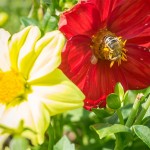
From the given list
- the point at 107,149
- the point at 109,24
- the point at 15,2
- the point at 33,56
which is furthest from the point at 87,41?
the point at 15,2

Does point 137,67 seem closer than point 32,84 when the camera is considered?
No

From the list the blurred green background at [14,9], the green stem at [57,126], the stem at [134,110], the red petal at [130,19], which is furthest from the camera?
the blurred green background at [14,9]

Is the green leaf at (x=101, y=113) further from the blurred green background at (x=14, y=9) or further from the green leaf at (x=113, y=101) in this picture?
the blurred green background at (x=14, y=9)

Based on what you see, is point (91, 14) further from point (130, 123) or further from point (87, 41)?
point (130, 123)

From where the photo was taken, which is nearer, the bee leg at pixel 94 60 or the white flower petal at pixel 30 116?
the white flower petal at pixel 30 116

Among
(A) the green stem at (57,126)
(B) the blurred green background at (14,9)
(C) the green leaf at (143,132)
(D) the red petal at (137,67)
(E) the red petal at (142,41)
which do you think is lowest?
(B) the blurred green background at (14,9)

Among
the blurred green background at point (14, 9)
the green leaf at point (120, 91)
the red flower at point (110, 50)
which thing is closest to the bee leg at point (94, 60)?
the red flower at point (110, 50)

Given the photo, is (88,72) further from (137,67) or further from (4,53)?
(4,53)

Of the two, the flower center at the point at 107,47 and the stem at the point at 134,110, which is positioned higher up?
the flower center at the point at 107,47

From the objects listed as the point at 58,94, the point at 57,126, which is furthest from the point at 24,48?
the point at 57,126
